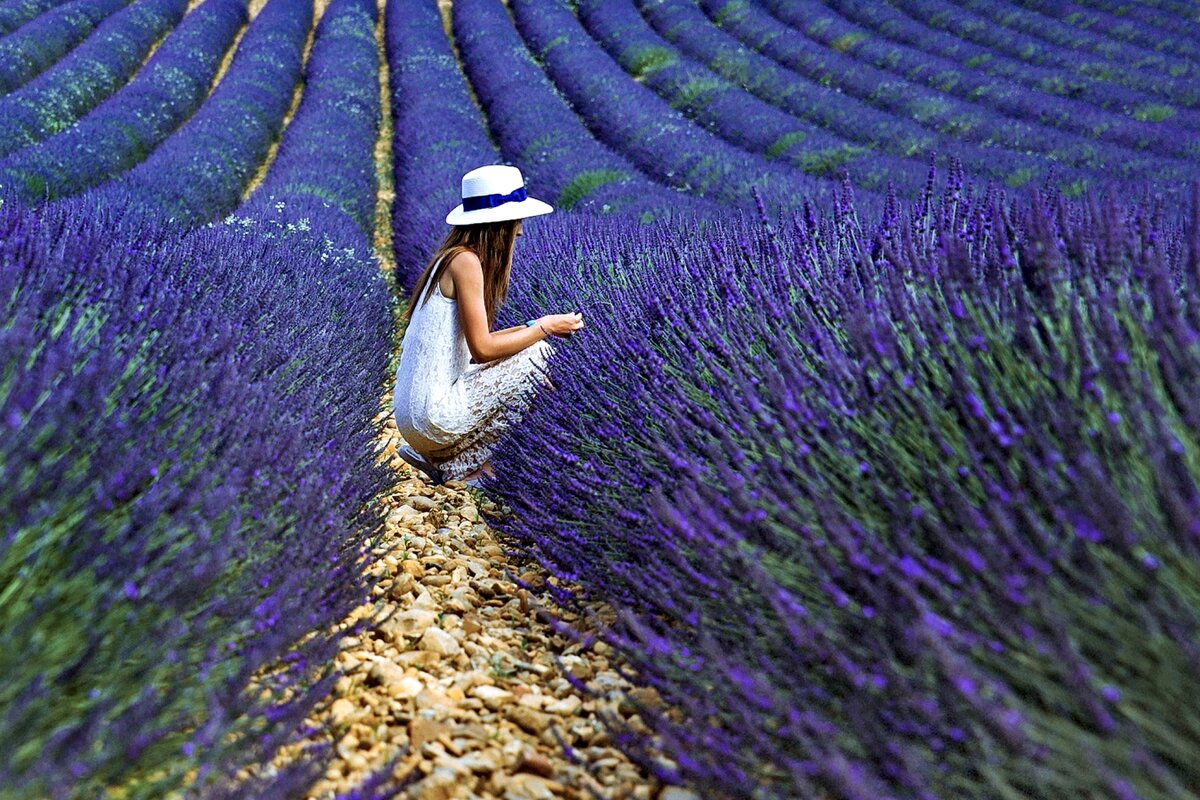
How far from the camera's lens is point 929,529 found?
4.22 ft

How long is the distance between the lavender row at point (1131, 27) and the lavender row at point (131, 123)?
12.8 m

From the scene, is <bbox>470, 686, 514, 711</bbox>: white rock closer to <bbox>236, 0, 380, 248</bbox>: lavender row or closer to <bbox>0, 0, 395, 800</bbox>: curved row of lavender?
<bbox>0, 0, 395, 800</bbox>: curved row of lavender

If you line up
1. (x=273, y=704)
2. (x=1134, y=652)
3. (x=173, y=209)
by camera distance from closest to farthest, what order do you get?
(x=1134, y=652) < (x=273, y=704) < (x=173, y=209)

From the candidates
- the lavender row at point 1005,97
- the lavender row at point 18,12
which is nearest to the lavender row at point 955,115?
the lavender row at point 1005,97

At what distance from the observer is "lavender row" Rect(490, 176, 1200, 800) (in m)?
0.98

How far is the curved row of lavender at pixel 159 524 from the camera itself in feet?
3.65

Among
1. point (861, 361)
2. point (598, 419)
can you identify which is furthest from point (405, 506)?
point (861, 361)

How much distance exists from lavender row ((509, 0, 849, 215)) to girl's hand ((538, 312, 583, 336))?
32.3 inches

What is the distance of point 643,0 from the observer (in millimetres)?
20047

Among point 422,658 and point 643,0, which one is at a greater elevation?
point 643,0

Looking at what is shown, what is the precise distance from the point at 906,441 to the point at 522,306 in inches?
109

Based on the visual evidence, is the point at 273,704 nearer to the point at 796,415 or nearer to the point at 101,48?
the point at 796,415

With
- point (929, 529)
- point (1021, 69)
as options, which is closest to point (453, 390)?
point (929, 529)

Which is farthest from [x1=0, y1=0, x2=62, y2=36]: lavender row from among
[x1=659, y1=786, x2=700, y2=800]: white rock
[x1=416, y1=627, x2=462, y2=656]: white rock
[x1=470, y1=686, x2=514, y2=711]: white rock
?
Answer: [x1=659, y1=786, x2=700, y2=800]: white rock
